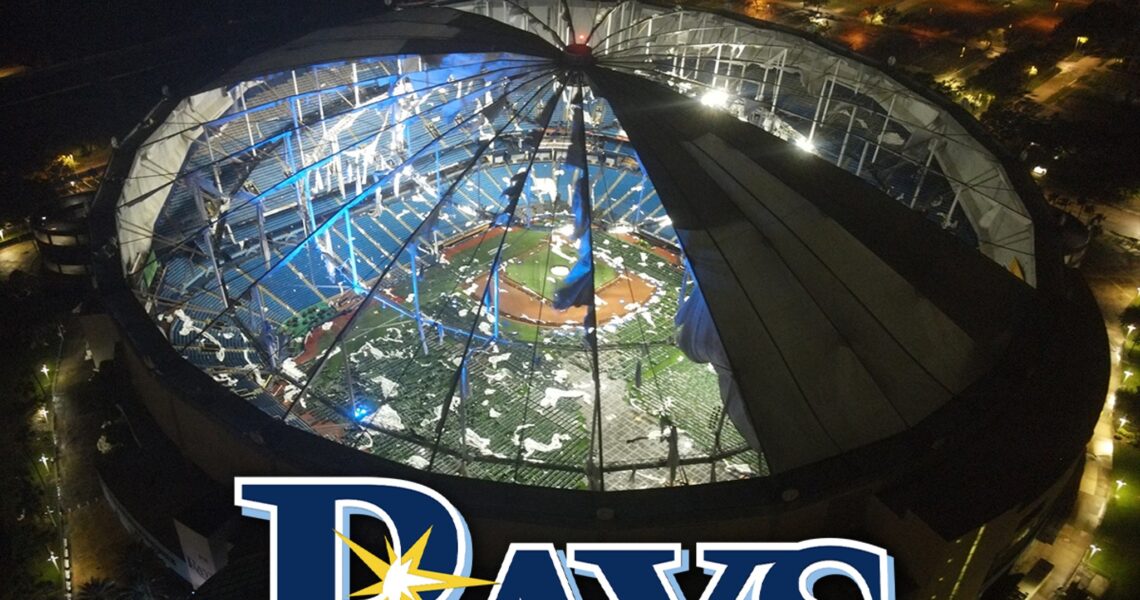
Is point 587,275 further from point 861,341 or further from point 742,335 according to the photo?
Result: point 861,341

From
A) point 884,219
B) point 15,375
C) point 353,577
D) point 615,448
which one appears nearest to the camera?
point 353,577

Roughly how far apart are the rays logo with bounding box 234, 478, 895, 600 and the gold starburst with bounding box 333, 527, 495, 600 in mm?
28

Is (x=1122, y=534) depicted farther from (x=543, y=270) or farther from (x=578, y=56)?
(x=578, y=56)

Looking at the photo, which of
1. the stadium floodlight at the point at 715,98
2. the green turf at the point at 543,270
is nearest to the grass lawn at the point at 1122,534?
the green turf at the point at 543,270

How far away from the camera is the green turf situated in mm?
42125

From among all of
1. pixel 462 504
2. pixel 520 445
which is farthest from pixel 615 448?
pixel 462 504

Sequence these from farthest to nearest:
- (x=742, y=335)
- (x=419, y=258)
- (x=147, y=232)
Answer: (x=419, y=258) → (x=147, y=232) → (x=742, y=335)

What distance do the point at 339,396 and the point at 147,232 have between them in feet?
39.7

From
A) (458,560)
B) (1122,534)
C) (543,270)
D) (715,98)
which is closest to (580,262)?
(458,560)

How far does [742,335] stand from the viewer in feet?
85.8

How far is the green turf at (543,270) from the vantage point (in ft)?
138

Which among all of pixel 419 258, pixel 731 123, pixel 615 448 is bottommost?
pixel 615 448

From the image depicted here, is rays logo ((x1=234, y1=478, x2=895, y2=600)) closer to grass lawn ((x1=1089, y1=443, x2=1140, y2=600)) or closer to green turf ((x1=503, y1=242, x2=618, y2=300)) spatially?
grass lawn ((x1=1089, y1=443, x2=1140, y2=600))

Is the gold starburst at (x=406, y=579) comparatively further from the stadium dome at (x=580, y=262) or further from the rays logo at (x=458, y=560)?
the stadium dome at (x=580, y=262)
